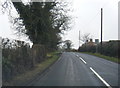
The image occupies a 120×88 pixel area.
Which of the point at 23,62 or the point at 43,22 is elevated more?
the point at 43,22

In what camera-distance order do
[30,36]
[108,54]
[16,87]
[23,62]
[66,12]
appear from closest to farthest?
[16,87] < [23,62] < [30,36] < [66,12] < [108,54]

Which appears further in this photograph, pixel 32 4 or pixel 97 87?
pixel 32 4

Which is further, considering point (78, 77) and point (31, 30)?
point (31, 30)

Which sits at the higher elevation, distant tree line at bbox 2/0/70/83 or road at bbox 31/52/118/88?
distant tree line at bbox 2/0/70/83

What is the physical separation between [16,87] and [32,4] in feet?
68.1

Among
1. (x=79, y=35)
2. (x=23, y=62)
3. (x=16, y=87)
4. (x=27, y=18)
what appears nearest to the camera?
(x=16, y=87)

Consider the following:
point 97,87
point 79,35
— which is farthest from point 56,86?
point 79,35

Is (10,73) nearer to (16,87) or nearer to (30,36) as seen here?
(16,87)

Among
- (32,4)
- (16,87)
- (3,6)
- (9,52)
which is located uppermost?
(32,4)

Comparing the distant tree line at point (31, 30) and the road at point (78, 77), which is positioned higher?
the distant tree line at point (31, 30)

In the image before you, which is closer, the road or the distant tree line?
the road

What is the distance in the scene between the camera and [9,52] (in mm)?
15742

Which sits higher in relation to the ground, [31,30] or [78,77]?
[31,30]

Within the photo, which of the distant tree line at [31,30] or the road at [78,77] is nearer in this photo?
the road at [78,77]
